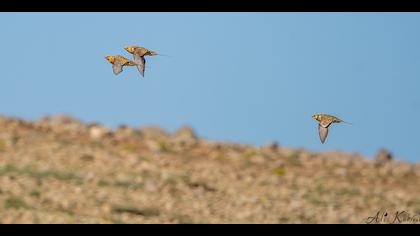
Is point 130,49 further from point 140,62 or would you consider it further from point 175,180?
point 175,180

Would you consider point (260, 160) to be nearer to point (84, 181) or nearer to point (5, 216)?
point (84, 181)

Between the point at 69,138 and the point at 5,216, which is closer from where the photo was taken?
the point at 5,216

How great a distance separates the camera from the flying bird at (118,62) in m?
7.03

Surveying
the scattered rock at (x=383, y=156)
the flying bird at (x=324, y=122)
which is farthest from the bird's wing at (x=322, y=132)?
the scattered rock at (x=383, y=156)

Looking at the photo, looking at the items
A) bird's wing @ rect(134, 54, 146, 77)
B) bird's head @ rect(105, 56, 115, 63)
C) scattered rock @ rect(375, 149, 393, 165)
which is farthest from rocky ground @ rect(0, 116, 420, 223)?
bird's wing @ rect(134, 54, 146, 77)

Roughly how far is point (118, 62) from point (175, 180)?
634 centimetres

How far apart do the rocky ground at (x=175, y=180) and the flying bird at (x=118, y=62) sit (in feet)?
12.9

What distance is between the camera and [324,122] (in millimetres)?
7215

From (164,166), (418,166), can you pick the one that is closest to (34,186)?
(164,166)

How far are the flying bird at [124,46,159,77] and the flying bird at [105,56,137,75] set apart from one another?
37 millimetres

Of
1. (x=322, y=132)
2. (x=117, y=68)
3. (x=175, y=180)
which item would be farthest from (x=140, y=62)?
(x=175, y=180)
